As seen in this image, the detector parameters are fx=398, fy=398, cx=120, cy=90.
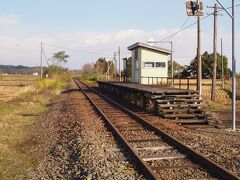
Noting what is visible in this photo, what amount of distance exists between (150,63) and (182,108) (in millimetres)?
17968

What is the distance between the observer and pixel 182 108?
1594cm

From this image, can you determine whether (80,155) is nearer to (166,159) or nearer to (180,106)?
(166,159)

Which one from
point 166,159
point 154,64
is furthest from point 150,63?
point 166,159

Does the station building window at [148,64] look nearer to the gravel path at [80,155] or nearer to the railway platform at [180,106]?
the railway platform at [180,106]

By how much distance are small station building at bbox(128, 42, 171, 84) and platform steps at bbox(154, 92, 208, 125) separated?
50.6 feet

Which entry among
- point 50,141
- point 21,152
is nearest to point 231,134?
point 50,141

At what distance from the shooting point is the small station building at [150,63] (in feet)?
109

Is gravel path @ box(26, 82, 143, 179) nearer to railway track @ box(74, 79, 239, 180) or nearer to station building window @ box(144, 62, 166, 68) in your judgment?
railway track @ box(74, 79, 239, 180)

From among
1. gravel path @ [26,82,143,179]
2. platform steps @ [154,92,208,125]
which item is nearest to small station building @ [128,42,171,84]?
platform steps @ [154,92,208,125]

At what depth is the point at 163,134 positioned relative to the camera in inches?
435

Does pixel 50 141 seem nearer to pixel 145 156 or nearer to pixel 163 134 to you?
pixel 163 134

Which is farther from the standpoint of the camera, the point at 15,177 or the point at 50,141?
the point at 50,141

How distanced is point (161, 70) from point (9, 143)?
78.4 ft

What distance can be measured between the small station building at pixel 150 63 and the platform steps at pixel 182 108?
1542 cm
